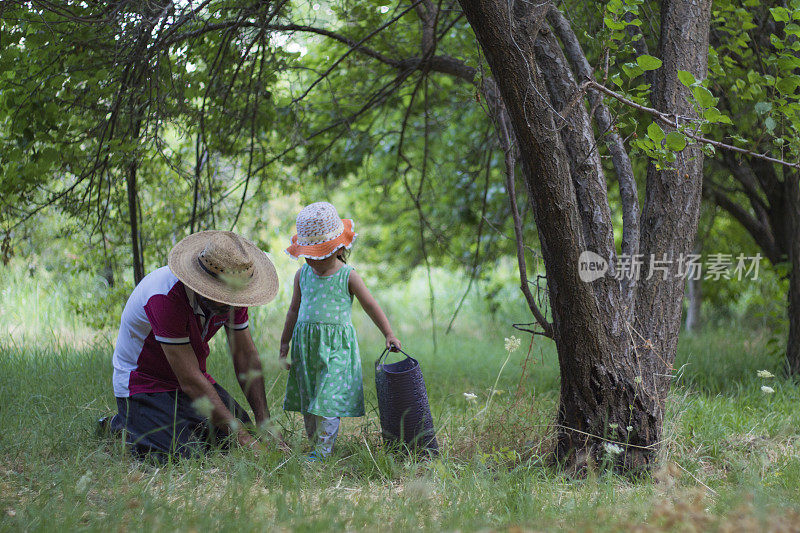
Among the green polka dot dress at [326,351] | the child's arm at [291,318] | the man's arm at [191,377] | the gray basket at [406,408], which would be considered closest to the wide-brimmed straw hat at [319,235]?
the green polka dot dress at [326,351]

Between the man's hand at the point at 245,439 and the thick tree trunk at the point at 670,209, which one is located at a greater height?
the thick tree trunk at the point at 670,209

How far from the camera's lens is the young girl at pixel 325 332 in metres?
3.38

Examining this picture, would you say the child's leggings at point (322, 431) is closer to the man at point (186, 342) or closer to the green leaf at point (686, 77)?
the man at point (186, 342)

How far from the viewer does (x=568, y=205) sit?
290 centimetres

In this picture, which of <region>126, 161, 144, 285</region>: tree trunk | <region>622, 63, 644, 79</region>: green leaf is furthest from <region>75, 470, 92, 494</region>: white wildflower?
A: <region>622, 63, 644, 79</region>: green leaf

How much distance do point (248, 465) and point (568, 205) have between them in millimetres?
1743

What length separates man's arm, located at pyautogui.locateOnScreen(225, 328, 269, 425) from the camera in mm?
3340

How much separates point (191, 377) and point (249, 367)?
42 cm

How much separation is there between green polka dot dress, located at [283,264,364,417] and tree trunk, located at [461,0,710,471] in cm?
104

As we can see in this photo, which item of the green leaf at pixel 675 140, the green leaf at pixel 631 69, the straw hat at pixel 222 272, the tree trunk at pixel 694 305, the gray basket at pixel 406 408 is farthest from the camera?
the tree trunk at pixel 694 305

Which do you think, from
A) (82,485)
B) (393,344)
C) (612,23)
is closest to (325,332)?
(393,344)

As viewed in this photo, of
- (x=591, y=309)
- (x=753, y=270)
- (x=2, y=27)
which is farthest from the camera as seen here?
(x=753, y=270)

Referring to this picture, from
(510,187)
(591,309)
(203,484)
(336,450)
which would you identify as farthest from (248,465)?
(510,187)

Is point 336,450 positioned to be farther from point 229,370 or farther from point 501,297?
point 501,297
